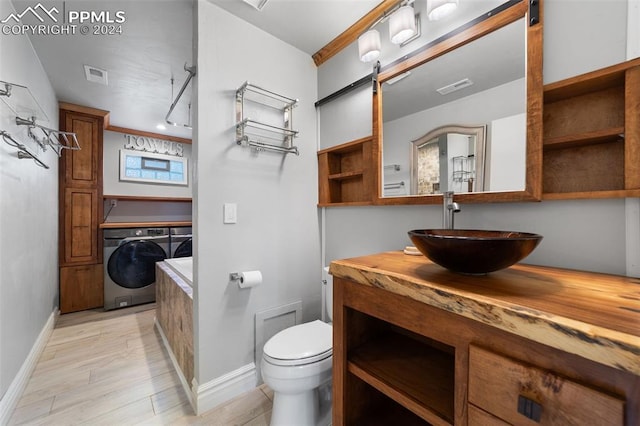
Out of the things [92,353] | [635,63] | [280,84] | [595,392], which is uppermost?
[280,84]

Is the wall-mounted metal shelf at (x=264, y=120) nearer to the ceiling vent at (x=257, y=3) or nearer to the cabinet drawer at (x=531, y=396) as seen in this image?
the ceiling vent at (x=257, y=3)

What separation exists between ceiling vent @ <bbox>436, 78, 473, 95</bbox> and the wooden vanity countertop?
34.3 inches

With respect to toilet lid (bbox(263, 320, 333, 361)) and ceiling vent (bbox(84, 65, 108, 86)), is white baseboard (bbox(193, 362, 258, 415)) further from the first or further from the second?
ceiling vent (bbox(84, 65, 108, 86))

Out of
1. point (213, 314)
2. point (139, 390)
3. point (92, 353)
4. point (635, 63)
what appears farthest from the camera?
point (92, 353)

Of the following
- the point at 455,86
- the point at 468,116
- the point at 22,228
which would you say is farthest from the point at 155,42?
the point at 468,116

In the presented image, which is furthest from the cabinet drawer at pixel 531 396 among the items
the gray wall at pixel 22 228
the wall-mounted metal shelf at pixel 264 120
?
the gray wall at pixel 22 228

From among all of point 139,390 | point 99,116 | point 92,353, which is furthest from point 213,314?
point 99,116

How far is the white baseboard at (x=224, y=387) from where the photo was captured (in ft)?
4.64

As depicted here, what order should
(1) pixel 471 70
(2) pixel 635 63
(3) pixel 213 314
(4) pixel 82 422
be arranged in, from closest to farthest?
(2) pixel 635 63 < (1) pixel 471 70 < (4) pixel 82 422 < (3) pixel 213 314

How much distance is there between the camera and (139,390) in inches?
63.6

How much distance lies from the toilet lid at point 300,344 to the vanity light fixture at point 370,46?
5.37 ft

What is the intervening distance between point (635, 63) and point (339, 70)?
4.83 feet

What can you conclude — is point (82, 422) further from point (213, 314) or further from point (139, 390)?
point (213, 314)

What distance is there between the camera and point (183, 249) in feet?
11.3
